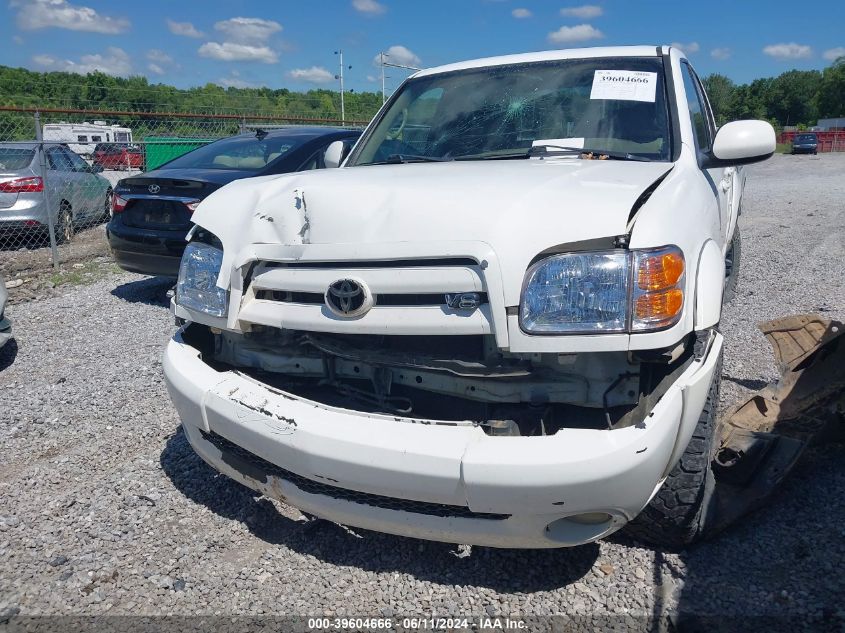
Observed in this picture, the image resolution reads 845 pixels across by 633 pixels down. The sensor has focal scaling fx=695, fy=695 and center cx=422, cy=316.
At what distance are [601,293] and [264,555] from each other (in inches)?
65.5

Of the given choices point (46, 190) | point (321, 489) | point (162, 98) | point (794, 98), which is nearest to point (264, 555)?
point (321, 489)

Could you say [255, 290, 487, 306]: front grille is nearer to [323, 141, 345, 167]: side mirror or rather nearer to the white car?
the white car

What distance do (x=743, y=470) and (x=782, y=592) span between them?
690 millimetres

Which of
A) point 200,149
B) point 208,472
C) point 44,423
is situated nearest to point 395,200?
point 208,472

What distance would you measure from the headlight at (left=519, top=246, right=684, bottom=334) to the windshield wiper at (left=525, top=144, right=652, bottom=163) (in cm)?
106

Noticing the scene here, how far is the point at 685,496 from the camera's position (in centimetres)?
248

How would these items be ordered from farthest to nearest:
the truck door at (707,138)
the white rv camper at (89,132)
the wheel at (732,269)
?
the white rv camper at (89,132) → the wheel at (732,269) → the truck door at (707,138)

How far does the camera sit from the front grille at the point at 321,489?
7.23 feet

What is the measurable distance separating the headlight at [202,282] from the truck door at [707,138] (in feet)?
7.31

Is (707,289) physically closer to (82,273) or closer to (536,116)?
(536,116)

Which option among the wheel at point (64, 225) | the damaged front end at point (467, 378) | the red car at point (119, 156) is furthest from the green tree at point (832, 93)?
the damaged front end at point (467, 378)

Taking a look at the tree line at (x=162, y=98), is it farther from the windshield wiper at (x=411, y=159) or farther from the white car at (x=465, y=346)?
the white car at (x=465, y=346)

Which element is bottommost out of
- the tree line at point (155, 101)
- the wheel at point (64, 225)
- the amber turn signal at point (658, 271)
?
the wheel at point (64, 225)

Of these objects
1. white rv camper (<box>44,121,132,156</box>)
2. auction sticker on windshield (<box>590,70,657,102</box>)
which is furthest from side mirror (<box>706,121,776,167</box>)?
white rv camper (<box>44,121,132,156</box>)
